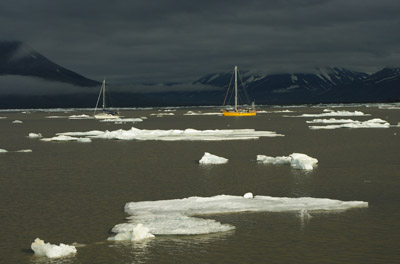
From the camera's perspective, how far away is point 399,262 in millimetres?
12664

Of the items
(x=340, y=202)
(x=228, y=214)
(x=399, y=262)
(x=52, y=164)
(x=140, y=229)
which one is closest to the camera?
(x=399, y=262)

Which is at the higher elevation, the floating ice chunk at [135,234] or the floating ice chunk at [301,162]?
the floating ice chunk at [301,162]

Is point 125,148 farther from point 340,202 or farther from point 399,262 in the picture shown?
point 399,262

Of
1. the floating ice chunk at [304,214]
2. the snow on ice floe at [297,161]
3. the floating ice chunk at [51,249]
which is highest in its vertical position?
the snow on ice floe at [297,161]

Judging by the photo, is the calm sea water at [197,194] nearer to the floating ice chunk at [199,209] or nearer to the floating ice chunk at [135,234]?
the floating ice chunk at [135,234]

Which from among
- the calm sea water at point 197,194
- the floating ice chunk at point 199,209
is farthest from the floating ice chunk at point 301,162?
the floating ice chunk at point 199,209

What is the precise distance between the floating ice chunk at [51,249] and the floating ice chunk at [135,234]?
1.42 m

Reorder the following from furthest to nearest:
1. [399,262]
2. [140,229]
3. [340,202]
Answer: [340,202] → [140,229] → [399,262]

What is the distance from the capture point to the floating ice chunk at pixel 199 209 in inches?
607

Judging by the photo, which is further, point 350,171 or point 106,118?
point 106,118

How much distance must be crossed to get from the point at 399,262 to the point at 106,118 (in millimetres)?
110384

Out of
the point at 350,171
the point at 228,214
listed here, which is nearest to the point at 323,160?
the point at 350,171

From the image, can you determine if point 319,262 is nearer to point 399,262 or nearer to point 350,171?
point 399,262

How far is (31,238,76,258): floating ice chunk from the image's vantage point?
13258 millimetres
